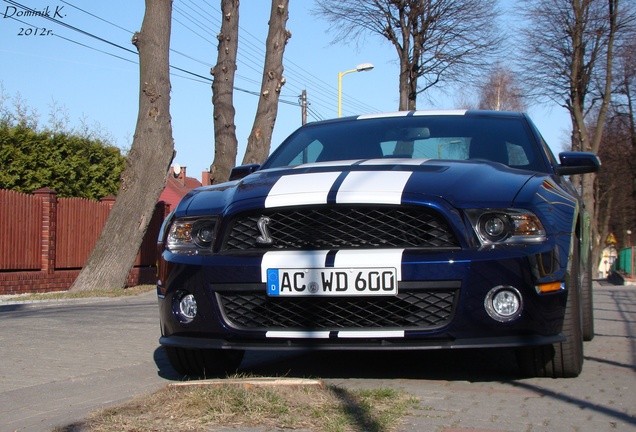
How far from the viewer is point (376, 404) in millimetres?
3729

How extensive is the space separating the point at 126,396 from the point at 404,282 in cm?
155

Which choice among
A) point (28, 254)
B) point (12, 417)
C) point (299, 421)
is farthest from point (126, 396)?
point (28, 254)

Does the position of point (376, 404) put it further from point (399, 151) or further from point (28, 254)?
point (28, 254)

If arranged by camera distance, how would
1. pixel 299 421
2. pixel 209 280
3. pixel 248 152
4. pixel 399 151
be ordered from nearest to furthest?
pixel 299 421, pixel 209 280, pixel 399 151, pixel 248 152

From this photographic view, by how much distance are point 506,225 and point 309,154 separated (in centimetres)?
203

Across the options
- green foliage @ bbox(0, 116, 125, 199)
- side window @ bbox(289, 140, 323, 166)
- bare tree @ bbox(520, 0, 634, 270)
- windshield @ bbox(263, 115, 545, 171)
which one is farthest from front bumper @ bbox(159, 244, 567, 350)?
bare tree @ bbox(520, 0, 634, 270)

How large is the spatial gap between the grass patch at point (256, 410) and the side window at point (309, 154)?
2.13 m

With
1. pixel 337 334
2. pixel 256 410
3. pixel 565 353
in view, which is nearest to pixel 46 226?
pixel 337 334

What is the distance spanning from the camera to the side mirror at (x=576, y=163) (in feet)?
17.8

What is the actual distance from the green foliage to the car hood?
16.1 m

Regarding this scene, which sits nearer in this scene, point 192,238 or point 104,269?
point 192,238

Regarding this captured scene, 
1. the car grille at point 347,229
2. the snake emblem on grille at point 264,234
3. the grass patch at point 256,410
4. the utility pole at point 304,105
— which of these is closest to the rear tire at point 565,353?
the car grille at point 347,229

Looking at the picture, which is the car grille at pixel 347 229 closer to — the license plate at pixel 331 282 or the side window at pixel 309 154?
the license plate at pixel 331 282

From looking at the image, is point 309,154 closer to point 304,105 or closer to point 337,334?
point 337,334
